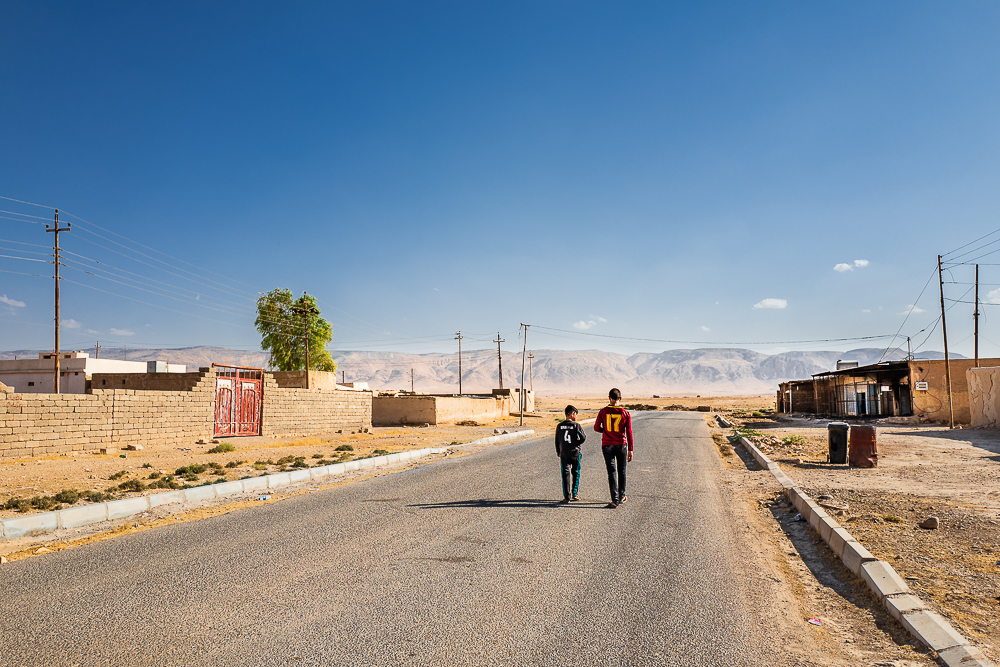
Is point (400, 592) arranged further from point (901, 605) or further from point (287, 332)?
point (287, 332)

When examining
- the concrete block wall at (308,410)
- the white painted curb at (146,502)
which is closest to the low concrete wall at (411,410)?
the concrete block wall at (308,410)

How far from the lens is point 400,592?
5.43 m

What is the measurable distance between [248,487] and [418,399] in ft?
93.2

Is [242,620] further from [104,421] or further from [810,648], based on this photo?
[104,421]

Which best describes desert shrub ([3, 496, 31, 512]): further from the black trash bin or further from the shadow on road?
the black trash bin

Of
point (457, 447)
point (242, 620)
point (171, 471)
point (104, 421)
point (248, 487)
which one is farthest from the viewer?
point (457, 447)

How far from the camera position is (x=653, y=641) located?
4453 mm

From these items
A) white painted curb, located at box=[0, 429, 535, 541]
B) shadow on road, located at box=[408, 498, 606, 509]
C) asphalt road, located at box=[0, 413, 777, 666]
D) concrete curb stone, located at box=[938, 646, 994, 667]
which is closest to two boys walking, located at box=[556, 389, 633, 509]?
shadow on road, located at box=[408, 498, 606, 509]

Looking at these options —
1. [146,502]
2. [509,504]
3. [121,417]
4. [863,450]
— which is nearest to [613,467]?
[509,504]

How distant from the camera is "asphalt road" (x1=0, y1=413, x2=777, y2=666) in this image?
4238 millimetres

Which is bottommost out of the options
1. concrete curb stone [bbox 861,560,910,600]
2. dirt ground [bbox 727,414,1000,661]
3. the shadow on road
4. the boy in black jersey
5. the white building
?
dirt ground [bbox 727,414,1000,661]

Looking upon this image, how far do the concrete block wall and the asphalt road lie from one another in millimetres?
17220

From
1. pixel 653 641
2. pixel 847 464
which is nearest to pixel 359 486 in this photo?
pixel 653 641

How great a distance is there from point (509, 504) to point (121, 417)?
1527 cm
